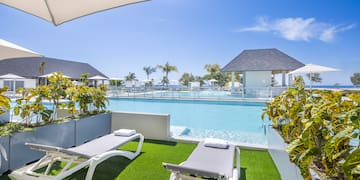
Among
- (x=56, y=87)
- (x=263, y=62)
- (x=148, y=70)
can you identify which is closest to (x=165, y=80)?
(x=148, y=70)

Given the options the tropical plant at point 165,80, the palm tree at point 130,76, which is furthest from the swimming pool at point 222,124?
the palm tree at point 130,76

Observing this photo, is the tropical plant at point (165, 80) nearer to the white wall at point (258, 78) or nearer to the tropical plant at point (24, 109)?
the white wall at point (258, 78)

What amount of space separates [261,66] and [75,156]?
55.1 ft

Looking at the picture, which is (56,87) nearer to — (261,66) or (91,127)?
(91,127)

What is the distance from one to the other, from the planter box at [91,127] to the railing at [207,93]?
8835mm

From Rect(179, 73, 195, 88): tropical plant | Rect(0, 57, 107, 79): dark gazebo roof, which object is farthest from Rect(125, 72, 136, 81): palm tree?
Rect(0, 57, 107, 79): dark gazebo roof

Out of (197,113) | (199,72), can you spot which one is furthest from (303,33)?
(199,72)

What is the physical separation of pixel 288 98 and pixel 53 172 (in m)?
4.17

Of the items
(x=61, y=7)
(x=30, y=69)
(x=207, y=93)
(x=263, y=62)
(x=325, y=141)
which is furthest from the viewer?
(x=30, y=69)

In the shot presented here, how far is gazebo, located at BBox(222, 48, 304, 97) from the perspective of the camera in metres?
16.3

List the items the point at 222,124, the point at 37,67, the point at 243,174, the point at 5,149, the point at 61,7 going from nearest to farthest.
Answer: the point at 61,7 → the point at 5,149 → the point at 243,174 → the point at 222,124 → the point at 37,67

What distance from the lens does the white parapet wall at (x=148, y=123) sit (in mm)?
4816

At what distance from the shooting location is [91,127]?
4.65m

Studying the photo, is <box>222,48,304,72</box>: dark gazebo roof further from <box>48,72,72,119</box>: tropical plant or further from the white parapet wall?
<box>48,72,72,119</box>: tropical plant
